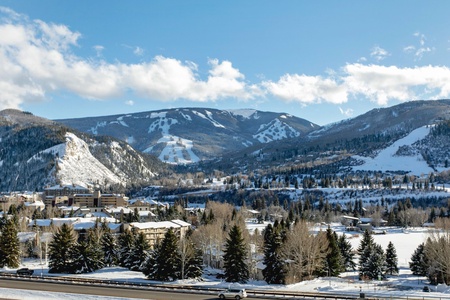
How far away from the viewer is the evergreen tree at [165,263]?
2232 inches

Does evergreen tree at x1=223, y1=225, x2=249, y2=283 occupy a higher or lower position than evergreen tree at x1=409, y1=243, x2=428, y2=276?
higher

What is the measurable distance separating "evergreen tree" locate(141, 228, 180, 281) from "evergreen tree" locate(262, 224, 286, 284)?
12.4 metres

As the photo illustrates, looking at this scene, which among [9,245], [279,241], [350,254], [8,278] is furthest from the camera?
[350,254]

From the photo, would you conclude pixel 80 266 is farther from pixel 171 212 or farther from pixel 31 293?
pixel 171 212

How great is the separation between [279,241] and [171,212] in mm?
83553

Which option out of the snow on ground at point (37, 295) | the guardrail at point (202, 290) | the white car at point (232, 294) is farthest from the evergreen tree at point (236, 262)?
the snow on ground at point (37, 295)

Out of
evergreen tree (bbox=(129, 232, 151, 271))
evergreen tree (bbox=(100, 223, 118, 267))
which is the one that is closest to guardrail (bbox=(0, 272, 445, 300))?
evergreen tree (bbox=(129, 232, 151, 271))

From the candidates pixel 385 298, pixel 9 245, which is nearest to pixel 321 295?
pixel 385 298

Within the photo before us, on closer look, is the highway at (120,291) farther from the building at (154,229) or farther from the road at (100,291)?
the building at (154,229)

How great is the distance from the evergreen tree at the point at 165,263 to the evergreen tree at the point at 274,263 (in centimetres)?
1239

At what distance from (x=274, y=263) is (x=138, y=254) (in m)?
23.5

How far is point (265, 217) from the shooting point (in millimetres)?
182875

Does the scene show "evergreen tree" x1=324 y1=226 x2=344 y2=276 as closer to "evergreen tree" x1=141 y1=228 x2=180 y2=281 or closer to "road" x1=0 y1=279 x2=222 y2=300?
"evergreen tree" x1=141 y1=228 x2=180 y2=281

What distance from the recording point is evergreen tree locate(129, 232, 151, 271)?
71062 millimetres
